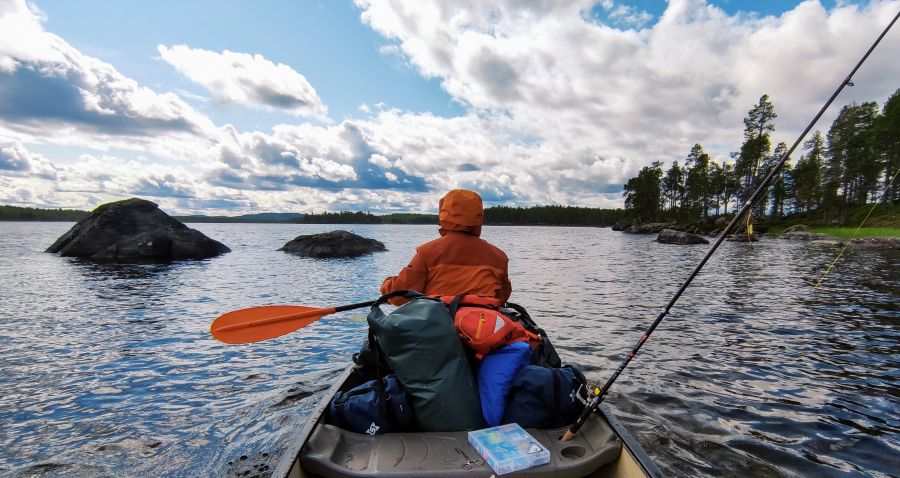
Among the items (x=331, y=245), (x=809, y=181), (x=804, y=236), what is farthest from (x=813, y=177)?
(x=331, y=245)

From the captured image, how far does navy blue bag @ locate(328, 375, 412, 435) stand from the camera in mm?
4438

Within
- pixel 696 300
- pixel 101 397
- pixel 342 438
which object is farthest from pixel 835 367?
pixel 101 397

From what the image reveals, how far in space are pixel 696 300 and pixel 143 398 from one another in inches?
732

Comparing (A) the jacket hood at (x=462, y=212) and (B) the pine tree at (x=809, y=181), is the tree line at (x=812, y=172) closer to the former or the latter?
(B) the pine tree at (x=809, y=181)

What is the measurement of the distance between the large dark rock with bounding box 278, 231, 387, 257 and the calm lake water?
18.9 m

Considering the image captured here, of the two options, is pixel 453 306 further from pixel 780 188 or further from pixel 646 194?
pixel 646 194

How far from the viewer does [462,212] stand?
19.0 feet

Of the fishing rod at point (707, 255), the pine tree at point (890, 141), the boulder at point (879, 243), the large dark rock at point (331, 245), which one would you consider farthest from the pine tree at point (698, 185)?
the fishing rod at point (707, 255)

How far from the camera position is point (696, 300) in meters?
17.8

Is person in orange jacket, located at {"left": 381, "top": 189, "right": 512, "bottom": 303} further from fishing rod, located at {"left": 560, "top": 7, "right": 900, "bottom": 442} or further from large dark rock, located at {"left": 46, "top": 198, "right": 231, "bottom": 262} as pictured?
large dark rock, located at {"left": 46, "top": 198, "right": 231, "bottom": 262}

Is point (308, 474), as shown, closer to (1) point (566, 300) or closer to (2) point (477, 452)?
(2) point (477, 452)

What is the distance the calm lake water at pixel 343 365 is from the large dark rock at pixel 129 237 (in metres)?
12.7

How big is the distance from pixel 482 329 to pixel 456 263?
140 cm

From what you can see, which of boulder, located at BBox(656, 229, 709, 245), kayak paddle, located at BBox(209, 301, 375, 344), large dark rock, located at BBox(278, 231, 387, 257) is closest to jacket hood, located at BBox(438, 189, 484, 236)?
kayak paddle, located at BBox(209, 301, 375, 344)
